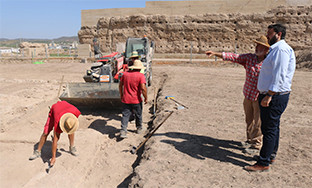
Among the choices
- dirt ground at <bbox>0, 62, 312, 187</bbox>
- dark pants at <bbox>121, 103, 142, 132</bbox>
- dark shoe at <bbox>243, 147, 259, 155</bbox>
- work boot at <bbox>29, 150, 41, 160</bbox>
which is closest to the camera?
dirt ground at <bbox>0, 62, 312, 187</bbox>

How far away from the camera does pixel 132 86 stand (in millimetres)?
4949

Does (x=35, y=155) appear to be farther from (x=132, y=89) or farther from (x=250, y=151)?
(x=250, y=151)

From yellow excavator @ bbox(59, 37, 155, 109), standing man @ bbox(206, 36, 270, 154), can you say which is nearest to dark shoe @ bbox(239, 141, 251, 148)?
standing man @ bbox(206, 36, 270, 154)

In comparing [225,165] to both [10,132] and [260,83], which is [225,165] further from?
[10,132]

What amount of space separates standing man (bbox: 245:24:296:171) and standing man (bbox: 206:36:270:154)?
364mm

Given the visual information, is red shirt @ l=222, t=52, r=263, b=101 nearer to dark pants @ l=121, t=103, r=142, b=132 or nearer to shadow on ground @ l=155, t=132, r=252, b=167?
shadow on ground @ l=155, t=132, r=252, b=167

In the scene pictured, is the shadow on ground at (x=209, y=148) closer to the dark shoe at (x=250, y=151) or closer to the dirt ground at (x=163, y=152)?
the dirt ground at (x=163, y=152)

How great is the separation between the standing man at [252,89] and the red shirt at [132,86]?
5.62ft

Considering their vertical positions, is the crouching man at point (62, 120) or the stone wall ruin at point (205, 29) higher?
the stone wall ruin at point (205, 29)

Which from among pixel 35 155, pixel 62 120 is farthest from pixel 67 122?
pixel 35 155

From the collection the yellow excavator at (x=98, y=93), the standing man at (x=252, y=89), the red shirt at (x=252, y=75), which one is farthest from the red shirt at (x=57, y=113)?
the red shirt at (x=252, y=75)

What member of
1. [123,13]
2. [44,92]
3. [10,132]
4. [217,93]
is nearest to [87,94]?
[10,132]

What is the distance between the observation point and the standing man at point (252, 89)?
3.52 metres

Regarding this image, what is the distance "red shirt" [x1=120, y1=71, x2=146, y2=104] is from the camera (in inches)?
193
